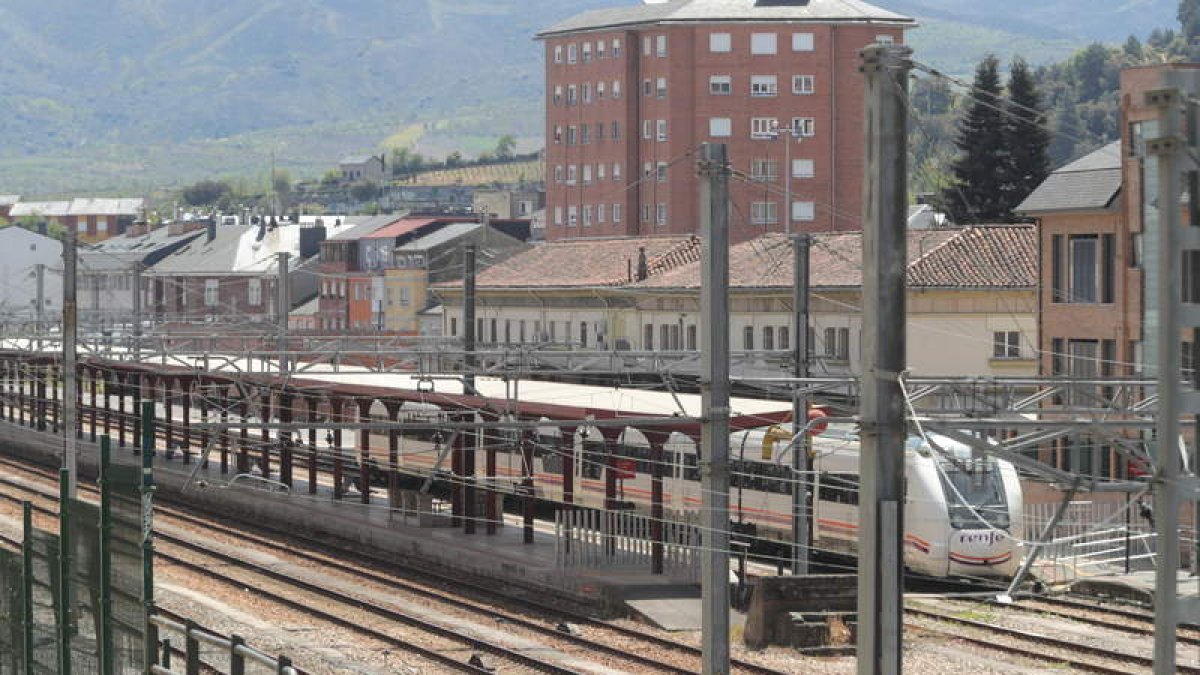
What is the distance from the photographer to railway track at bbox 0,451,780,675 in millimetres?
31109

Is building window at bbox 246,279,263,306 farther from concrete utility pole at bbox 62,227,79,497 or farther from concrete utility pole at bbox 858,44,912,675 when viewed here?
concrete utility pole at bbox 858,44,912,675

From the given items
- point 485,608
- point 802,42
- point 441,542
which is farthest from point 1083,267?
point 802,42

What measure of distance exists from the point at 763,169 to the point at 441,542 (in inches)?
2789

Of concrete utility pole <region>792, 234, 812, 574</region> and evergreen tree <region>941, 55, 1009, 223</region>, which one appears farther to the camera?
evergreen tree <region>941, 55, 1009, 223</region>

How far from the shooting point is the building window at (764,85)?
112 meters

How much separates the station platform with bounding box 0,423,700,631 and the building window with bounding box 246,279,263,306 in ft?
200

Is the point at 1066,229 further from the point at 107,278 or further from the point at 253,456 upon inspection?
the point at 107,278

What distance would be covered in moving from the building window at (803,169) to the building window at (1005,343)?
4730cm

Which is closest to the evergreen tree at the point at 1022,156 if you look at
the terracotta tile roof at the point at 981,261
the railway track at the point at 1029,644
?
the terracotta tile roof at the point at 981,261

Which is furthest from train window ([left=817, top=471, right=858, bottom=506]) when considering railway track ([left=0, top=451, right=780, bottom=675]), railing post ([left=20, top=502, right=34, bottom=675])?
railing post ([left=20, top=502, right=34, bottom=675])

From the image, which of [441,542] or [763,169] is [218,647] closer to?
[441,542]

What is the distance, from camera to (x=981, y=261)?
6388 cm

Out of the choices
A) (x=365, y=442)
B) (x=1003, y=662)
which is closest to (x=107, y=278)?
(x=365, y=442)

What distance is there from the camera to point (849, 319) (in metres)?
65.8
